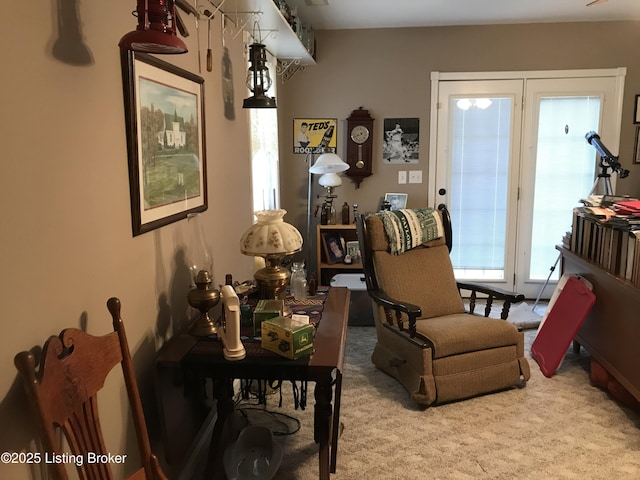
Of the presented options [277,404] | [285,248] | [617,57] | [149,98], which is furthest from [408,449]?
[617,57]

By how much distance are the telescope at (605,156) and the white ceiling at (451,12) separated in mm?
966

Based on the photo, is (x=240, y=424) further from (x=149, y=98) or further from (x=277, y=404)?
(x=149, y=98)

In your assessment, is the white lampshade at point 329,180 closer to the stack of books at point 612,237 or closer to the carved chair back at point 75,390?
the stack of books at point 612,237

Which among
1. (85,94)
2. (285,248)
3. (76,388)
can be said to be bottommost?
(76,388)

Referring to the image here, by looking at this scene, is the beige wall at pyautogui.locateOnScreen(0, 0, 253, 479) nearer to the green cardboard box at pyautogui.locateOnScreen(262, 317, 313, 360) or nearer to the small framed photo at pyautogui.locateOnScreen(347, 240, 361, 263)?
the green cardboard box at pyautogui.locateOnScreen(262, 317, 313, 360)

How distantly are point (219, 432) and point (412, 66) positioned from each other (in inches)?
141

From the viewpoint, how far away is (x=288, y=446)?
2430mm

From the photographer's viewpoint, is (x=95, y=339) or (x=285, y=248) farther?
(x=285, y=248)

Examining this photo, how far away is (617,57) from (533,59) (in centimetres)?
69

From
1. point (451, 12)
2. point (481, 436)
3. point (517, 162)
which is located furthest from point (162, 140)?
point (517, 162)

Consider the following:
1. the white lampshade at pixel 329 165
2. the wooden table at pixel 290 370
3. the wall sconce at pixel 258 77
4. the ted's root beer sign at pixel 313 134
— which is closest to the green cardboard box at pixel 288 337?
the wooden table at pixel 290 370

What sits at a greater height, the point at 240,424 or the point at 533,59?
the point at 533,59

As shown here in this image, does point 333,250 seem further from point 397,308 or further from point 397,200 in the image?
point 397,308

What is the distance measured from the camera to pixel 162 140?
190cm
